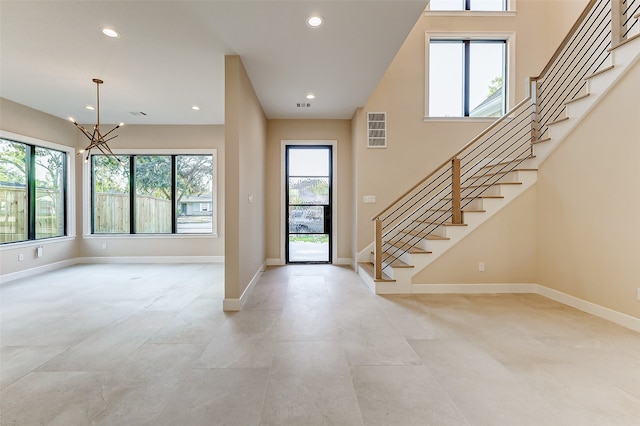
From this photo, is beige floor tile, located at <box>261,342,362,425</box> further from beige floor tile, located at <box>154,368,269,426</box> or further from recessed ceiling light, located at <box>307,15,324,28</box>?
recessed ceiling light, located at <box>307,15,324,28</box>

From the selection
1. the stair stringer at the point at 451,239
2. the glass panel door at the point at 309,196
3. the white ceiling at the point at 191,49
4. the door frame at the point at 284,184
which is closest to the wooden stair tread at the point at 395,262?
the stair stringer at the point at 451,239

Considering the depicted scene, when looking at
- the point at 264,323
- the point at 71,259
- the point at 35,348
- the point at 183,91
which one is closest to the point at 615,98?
the point at 264,323

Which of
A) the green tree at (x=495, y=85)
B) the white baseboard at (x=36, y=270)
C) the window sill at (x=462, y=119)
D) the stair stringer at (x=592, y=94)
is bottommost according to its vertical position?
the white baseboard at (x=36, y=270)

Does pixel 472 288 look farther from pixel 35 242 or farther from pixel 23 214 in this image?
pixel 23 214

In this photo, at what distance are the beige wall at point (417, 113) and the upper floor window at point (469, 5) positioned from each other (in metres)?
0.21

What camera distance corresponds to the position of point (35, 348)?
2408 mm

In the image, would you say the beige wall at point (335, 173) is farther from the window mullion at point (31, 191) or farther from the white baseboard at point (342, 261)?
the window mullion at point (31, 191)

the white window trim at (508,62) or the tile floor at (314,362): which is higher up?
the white window trim at (508,62)

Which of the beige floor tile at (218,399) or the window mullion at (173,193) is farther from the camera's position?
the window mullion at (173,193)

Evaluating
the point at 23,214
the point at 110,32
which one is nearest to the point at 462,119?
the point at 110,32

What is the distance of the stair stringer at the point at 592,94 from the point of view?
282cm

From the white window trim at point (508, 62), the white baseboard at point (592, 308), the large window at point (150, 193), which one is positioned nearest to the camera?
the white baseboard at point (592, 308)

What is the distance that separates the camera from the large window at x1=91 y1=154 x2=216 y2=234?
608cm

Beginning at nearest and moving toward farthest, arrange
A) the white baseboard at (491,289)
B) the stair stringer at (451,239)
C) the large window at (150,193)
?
the white baseboard at (491,289) < the stair stringer at (451,239) < the large window at (150,193)
